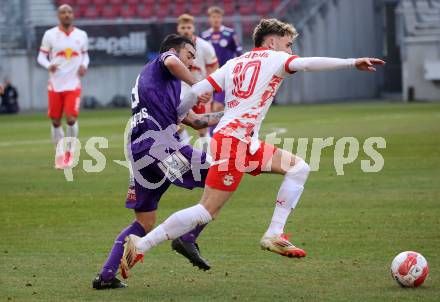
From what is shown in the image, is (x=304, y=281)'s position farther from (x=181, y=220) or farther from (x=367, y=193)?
(x=367, y=193)

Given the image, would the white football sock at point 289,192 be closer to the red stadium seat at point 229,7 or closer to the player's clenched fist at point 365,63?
the player's clenched fist at point 365,63

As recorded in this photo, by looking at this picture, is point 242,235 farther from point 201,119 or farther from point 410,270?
point 410,270

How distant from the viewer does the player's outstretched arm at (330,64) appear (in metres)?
7.64

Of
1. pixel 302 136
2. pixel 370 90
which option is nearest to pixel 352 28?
pixel 370 90

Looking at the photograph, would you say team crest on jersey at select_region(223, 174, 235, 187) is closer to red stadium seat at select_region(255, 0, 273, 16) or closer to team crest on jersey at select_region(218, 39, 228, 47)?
team crest on jersey at select_region(218, 39, 228, 47)

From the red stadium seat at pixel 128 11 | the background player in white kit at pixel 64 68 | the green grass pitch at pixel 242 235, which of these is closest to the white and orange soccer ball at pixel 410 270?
the green grass pitch at pixel 242 235

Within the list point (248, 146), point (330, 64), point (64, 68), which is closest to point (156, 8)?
point (64, 68)

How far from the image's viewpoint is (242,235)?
10695mm

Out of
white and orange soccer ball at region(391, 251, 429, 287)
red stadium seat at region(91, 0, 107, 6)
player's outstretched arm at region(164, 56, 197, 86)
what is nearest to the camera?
white and orange soccer ball at region(391, 251, 429, 287)

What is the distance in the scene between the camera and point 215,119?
8828mm

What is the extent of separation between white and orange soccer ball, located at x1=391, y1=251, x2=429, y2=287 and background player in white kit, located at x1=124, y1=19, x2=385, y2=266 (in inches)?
27.7

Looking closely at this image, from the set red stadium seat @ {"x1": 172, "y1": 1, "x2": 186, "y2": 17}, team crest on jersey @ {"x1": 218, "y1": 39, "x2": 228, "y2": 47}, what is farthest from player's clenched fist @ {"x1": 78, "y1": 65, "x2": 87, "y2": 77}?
red stadium seat @ {"x1": 172, "y1": 1, "x2": 186, "y2": 17}

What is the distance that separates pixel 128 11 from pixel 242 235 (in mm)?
33994

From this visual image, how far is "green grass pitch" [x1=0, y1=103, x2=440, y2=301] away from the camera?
805 cm
